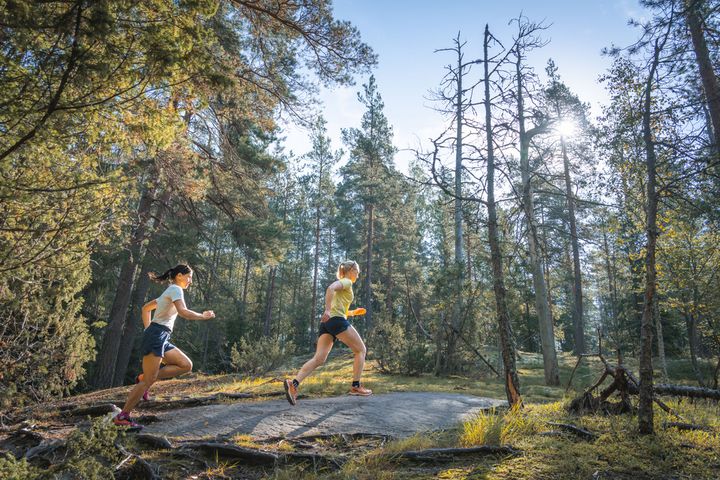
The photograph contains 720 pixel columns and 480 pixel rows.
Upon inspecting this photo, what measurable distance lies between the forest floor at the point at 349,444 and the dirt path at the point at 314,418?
1 cm

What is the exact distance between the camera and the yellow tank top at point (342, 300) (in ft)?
18.3

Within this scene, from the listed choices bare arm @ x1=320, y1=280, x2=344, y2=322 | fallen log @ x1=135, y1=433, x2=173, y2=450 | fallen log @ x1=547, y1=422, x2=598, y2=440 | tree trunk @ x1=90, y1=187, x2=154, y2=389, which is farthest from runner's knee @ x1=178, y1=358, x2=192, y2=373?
tree trunk @ x1=90, y1=187, x2=154, y2=389

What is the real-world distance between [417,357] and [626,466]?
9600 mm

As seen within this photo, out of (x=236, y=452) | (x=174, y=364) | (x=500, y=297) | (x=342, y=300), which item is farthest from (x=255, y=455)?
(x=500, y=297)

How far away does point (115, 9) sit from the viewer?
3139 millimetres

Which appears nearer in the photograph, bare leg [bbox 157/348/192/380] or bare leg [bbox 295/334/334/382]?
bare leg [bbox 157/348/192/380]

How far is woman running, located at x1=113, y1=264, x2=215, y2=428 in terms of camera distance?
4316mm

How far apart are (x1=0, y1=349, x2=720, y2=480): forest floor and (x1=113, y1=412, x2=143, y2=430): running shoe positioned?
0.14m

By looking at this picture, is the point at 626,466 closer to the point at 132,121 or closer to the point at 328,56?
the point at 132,121

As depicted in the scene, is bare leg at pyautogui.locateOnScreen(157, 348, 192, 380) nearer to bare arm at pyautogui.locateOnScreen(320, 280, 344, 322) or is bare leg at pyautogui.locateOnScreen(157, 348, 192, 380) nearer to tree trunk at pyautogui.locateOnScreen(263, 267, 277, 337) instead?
bare arm at pyautogui.locateOnScreen(320, 280, 344, 322)

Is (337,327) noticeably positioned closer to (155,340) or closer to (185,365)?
(185,365)

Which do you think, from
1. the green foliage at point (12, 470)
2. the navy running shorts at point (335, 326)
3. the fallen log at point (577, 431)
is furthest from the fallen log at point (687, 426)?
the green foliage at point (12, 470)

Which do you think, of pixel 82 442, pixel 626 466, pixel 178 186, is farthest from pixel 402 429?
pixel 178 186

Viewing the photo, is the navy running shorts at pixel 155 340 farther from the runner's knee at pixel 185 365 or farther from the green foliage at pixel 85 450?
the green foliage at pixel 85 450
